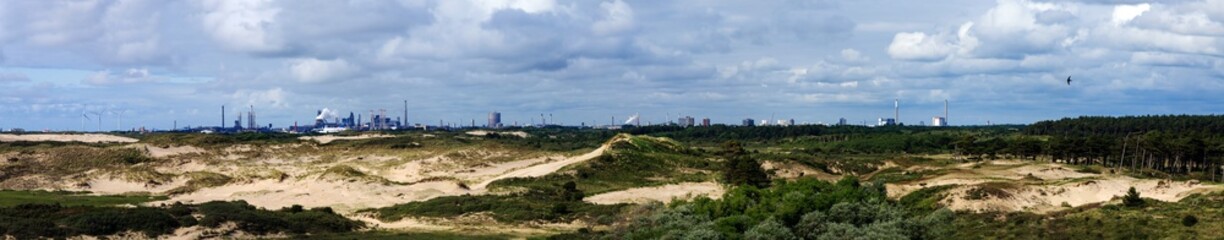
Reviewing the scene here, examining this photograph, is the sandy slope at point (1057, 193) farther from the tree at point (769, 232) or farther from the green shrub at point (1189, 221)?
the tree at point (769, 232)

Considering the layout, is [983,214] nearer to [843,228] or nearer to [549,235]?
[843,228]

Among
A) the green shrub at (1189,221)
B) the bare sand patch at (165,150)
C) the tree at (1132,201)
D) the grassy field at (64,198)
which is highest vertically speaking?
the bare sand patch at (165,150)

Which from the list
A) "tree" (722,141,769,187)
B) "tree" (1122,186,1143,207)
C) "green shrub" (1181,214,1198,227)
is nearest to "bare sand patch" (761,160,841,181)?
"tree" (722,141,769,187)

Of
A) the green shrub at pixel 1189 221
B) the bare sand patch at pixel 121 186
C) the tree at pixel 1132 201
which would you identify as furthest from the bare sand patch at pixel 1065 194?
the bare sand patch at pixel 121 186

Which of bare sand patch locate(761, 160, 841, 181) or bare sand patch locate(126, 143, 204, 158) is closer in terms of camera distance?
bare sand patch locate(761, 160, 841, 181)

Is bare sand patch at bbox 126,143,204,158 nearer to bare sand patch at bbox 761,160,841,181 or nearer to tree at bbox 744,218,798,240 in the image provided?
bare sand patch at bbox 761,160,841,181

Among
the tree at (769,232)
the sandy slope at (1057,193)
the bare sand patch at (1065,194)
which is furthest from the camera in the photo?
the sandy slope at (1057,193)
